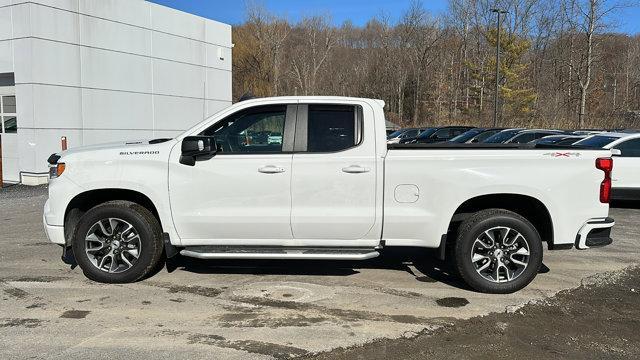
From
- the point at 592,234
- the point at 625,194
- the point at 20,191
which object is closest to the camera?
the point at 592,234

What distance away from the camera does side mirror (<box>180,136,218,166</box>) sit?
17.1 ft

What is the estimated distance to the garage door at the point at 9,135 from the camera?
1509cm

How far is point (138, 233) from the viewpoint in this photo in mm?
5625

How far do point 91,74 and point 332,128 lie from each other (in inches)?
492

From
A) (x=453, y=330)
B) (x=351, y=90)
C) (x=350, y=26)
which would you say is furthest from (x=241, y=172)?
(x=350, y=26)

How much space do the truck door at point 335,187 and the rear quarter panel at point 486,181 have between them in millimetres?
208

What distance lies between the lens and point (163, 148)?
5570mm

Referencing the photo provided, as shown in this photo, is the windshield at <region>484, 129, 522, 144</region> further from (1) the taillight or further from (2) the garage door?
(2) the garage door

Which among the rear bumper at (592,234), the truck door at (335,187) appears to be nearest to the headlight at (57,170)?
the truck door at (335,187)

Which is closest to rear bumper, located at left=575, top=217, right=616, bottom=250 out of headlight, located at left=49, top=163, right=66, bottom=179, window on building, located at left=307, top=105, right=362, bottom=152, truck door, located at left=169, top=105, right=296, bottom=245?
window on building, located at left=307, top=105, right=362, bottom=152

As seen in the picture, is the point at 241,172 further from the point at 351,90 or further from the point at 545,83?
the point at 351,90

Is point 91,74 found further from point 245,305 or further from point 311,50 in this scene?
point 311,50

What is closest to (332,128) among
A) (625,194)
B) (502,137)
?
(625,194)

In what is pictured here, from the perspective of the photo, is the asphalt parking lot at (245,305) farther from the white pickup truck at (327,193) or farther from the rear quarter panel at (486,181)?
the rear quarter panel at (486,181)
